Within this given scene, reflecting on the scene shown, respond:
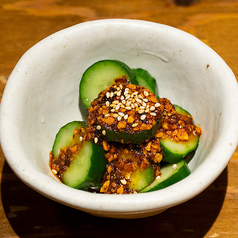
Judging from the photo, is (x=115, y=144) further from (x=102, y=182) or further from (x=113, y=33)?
(x=113, y=33)

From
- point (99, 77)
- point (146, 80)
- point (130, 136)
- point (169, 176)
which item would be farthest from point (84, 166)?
point (146, 80)

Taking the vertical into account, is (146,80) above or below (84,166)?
above

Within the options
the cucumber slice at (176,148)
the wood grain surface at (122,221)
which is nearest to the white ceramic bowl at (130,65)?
the cucumber slice at (176,148)

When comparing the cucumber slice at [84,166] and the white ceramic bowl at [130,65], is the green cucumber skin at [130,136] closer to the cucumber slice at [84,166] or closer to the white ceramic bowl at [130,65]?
the cucumber slice at [84,166]

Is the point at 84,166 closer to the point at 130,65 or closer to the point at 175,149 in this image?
the point at 175,149

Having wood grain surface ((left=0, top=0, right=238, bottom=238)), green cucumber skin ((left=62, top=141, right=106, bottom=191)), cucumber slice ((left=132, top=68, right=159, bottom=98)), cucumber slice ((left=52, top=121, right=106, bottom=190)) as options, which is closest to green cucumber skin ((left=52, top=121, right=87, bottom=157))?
cucumber slice ((left=52, top=121, right=106, bottom=190))

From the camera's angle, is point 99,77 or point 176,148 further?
point 99,77

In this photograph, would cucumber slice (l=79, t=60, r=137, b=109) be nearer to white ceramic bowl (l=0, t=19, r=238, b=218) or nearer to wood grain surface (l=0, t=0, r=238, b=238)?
white ceramic bowl (l=0, t=19, r=238, b=218)
